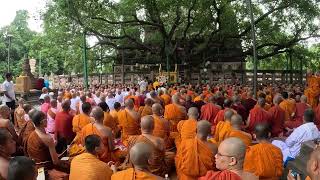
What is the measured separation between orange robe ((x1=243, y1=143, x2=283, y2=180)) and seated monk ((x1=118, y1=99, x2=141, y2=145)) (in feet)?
16.3

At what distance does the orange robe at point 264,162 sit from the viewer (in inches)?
258

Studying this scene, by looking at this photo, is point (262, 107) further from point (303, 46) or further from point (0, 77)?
point (0, 77)

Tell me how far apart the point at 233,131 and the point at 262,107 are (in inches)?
153

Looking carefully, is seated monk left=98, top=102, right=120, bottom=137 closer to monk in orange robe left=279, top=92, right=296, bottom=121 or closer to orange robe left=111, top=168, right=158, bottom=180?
monk in orange robe left=279, top=92, right=296, bottom=121

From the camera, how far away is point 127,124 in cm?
1125

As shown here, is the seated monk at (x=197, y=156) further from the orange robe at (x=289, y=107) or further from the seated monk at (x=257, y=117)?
the orange robe at (x=289, y=107)

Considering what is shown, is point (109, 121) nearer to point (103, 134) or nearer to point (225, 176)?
point (103, 134)

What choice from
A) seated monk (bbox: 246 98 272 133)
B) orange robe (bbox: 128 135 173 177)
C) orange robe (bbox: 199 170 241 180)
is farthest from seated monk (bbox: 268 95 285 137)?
orange robe (bbox: 199 170 241 180)

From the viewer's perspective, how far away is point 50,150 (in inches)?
282

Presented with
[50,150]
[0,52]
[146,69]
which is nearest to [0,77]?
[0,52]

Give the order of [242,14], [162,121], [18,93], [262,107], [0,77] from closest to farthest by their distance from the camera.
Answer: [162,121] < [262,107] < [18,93] < [242,14] < [0,77]

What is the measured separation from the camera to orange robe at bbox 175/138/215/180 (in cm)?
692

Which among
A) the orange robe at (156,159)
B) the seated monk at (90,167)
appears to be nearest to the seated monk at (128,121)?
the orange robe at (156,159)

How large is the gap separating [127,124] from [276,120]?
165 inches
